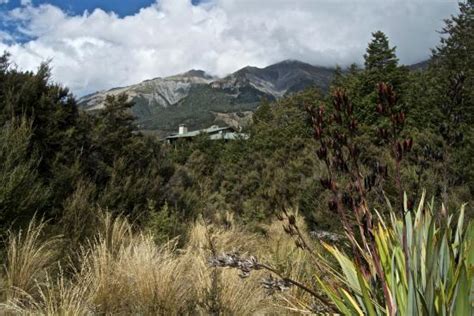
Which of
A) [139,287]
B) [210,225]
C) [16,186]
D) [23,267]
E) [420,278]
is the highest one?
[16,186]

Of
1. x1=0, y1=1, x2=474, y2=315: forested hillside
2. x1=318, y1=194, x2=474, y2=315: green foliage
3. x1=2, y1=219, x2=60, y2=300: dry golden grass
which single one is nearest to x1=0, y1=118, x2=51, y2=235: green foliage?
x1=0, y1=1, x2=474, y2=315: forested hillside

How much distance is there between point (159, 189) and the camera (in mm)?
9359

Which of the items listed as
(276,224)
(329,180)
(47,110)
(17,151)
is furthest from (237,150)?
(329,180)

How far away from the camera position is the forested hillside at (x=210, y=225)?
224 cm

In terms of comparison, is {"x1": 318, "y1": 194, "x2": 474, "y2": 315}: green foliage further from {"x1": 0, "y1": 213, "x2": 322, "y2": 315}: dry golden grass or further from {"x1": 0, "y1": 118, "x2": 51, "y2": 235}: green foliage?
{"x1": 0, "y1": 118, "x2": 51, "y2": 235}: green foliage

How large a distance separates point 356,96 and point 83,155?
26.3m

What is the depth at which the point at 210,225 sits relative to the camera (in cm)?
834

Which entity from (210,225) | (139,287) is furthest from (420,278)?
(210,225)

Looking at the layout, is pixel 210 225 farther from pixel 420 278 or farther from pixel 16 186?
pixel 420 278

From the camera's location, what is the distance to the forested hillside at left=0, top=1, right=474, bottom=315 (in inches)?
88.2

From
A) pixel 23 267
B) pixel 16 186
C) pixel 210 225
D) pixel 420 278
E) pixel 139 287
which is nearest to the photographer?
pixel 420 278

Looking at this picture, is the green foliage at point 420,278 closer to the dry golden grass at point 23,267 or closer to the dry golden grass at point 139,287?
the dry golden grass at point 139,287

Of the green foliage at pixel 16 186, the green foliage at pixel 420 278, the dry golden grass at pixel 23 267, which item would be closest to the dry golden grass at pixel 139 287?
the dry golden grass at pixel 23 267

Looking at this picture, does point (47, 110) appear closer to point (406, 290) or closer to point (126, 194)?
point (126, 194)
